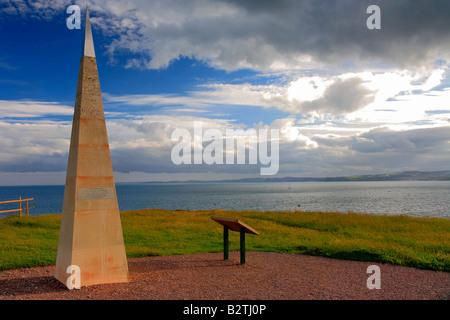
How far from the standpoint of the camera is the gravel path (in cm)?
639

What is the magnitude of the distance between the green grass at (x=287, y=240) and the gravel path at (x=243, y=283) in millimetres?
1022

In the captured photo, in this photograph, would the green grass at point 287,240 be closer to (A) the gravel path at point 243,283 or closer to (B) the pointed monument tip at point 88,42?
(A) the gravel path at point 243,283

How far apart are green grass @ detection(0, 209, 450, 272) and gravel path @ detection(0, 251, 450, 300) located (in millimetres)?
1022

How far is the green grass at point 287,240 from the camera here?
392 inches

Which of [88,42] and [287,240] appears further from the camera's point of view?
[287,240]

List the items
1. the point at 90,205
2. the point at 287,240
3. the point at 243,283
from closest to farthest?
the point at 243,283 < the point at 90,205 < the point at 287,240

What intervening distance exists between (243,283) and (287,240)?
6.00 metres

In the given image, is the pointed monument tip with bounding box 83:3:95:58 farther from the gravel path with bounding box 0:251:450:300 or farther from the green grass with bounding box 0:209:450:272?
the green grass with bounding box 0:209:450:272

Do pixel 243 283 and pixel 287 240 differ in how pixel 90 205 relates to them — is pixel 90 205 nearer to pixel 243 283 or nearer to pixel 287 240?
pixel 243 283

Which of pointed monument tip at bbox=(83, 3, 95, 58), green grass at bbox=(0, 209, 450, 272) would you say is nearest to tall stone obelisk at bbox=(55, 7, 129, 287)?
pointed monument tip at bbox=(83, 3, 95, 58)

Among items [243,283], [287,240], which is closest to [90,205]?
[243,283]

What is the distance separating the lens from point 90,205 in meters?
7.24
